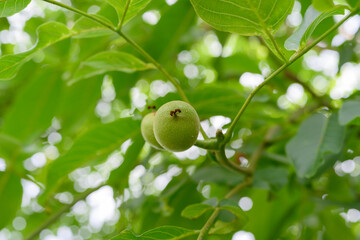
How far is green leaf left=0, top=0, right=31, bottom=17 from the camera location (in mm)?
814

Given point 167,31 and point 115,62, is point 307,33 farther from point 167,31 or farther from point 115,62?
point 167,31

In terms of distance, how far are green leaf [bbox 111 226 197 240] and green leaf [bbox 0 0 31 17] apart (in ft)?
1.57

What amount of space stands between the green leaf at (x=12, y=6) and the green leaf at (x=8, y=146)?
0.60m

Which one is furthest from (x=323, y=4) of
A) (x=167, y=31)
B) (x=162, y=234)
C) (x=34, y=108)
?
(x=34, y=108)

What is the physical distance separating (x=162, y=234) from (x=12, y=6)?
540 millimetres

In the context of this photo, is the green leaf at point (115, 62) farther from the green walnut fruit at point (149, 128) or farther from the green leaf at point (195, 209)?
the green leaf at point (195, 209)

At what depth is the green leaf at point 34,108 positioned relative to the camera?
154cm

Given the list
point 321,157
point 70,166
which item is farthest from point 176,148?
point 70,166

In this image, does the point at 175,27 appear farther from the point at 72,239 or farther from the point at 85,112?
the point at 72,239

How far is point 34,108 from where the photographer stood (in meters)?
1.56

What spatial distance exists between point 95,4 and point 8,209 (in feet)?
3.31

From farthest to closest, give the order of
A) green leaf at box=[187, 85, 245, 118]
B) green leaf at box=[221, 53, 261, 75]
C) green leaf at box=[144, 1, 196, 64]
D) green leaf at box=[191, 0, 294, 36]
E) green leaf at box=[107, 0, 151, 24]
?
green leaf at box=[221, 53, 261, 75], green leaf at box=[144, 1, 196, 64], green leaf at box=[187, 85, 245, 118], green leaf at box=[107, 0, 151, 24], green leaf at box=[191, 0, 294, 36]

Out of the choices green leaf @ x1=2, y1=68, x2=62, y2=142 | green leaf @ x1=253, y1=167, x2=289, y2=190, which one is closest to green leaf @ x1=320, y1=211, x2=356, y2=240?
green leaf @ x1=253, y1=167, x2=289, y2=190

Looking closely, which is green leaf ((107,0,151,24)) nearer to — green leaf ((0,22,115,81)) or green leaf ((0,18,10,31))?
green leaf ((0,22,115,81))
